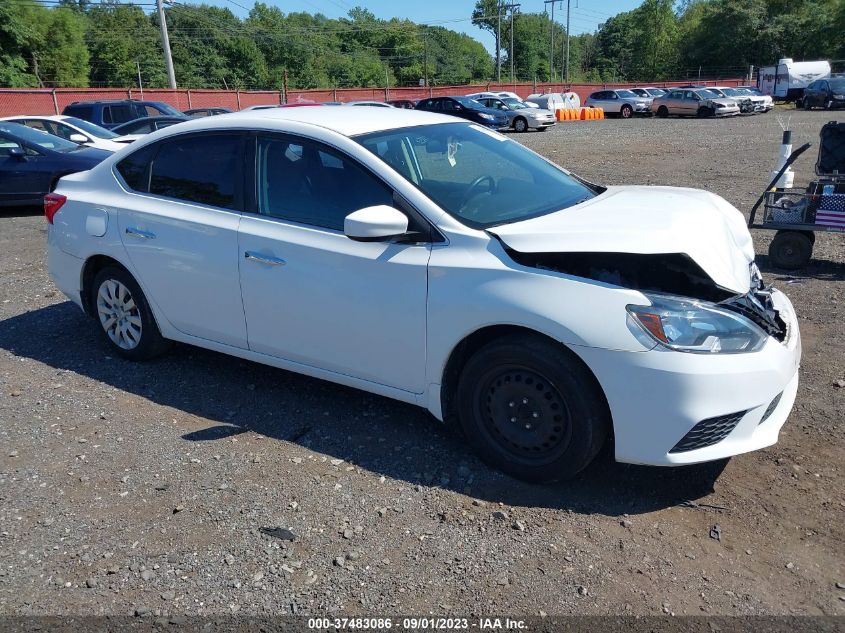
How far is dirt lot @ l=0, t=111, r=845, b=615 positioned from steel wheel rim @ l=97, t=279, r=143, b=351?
26cm

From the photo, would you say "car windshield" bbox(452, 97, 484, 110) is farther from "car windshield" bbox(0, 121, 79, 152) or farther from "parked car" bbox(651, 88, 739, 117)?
"car windshield" bbox(0, 121, 79, 152)

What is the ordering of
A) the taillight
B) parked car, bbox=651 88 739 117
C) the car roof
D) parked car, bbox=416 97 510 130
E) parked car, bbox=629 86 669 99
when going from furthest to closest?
parked car, bbox=629 86 669 99 → parked car, bbox=651 88 739 117 → parked car, bbox=416 97 510 130 → the taillight → the car roof

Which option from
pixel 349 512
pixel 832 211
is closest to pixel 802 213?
pixel 832 211

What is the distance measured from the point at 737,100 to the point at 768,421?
126ft

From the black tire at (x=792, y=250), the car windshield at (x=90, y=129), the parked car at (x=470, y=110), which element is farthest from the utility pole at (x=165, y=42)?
the black tire at (x=792, y=250)

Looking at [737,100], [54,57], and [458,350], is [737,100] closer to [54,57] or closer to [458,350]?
[458,350]

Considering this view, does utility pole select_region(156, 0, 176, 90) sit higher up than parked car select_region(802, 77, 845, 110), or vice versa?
utility pole select_region(156, 0, 176, 90)

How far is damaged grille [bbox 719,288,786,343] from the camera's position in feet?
10.9

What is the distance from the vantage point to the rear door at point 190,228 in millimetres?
4336

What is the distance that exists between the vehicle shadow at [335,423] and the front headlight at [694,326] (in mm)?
796

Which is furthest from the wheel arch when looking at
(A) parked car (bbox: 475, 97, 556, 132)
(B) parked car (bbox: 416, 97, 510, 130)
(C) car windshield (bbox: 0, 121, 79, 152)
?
(A) parked car (bbox: 475, 97, 556, 132)

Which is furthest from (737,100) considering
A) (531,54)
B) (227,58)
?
(531,54)

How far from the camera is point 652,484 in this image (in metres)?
3.59

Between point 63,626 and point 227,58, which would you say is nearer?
point 63,626
